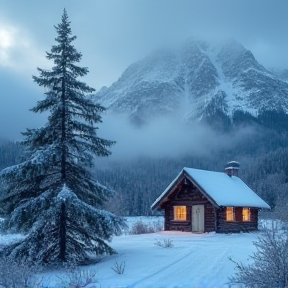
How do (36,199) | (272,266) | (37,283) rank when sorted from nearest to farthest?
(272,266) → (37,283) → (36,199)

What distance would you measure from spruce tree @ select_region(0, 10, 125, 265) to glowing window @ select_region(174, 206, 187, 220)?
19.7m

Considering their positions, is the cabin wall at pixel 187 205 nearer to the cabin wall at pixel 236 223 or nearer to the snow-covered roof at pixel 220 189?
the cabin wall at pixel 236 223

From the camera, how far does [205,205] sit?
117 ft

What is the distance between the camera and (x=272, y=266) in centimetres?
1162

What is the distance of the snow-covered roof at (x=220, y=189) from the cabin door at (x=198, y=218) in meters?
2.10

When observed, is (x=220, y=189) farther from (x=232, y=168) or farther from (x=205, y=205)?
(x=232, y=168)

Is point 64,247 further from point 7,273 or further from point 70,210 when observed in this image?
point 7,273

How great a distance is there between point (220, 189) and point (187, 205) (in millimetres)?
3286

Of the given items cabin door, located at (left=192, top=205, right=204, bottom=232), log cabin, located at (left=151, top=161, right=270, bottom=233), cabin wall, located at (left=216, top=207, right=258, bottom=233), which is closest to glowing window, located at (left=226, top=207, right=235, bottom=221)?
log cabin, located at (left=151, top=161, right=270, bottom=233)

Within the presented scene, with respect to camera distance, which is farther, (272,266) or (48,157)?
(48,157)

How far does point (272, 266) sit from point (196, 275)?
3.64 m

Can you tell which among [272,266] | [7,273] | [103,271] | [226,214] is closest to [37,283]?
[7,273]

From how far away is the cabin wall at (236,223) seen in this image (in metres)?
35.0

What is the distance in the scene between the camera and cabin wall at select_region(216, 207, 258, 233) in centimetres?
3503
